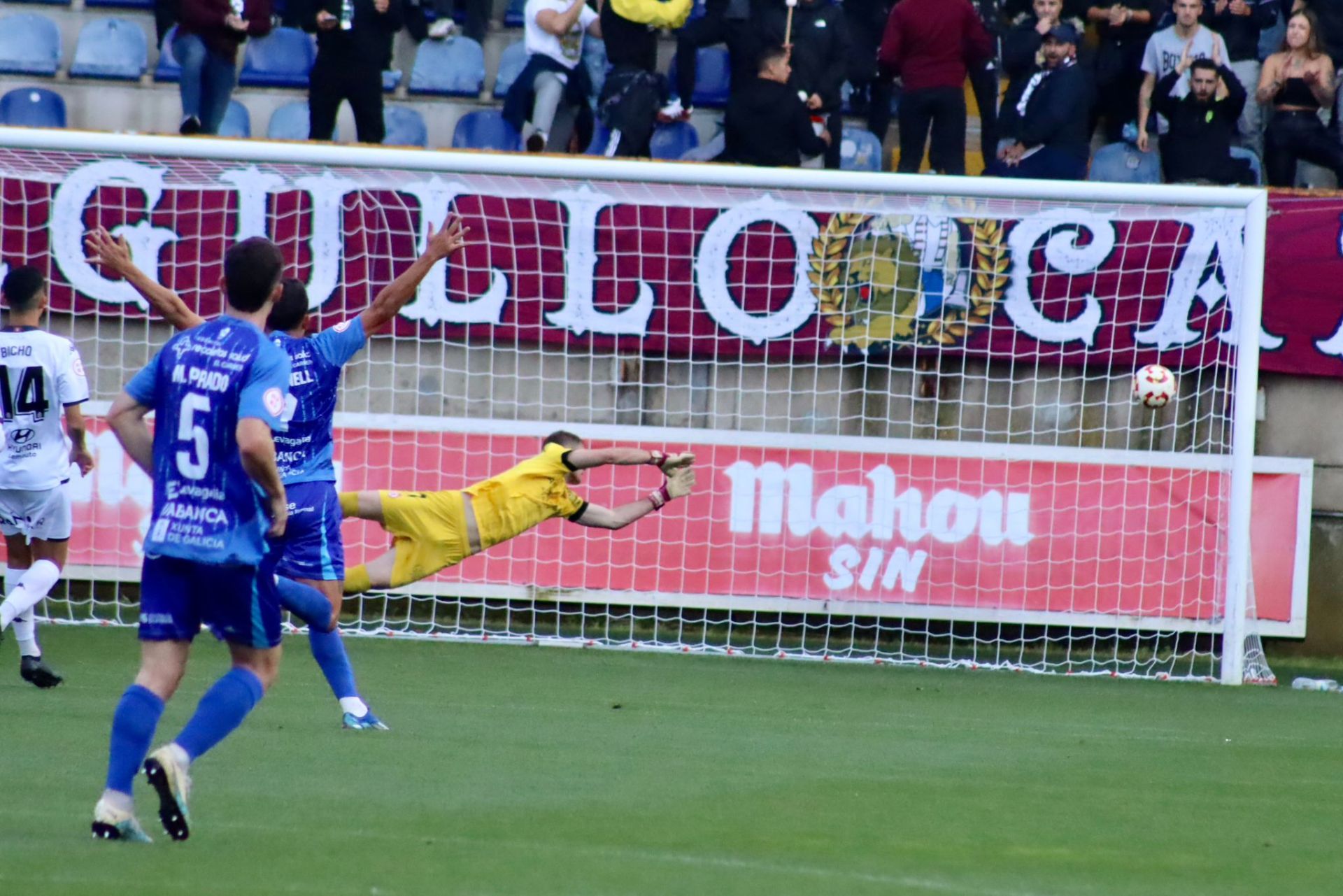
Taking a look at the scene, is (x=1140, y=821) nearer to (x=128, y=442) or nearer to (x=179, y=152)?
(x=128, y=442)

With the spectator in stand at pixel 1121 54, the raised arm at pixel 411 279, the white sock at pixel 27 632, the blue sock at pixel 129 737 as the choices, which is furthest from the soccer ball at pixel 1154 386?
the blue sock at pixel 129 737

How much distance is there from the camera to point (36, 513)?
29.1ft

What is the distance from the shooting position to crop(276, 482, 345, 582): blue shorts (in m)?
7.23

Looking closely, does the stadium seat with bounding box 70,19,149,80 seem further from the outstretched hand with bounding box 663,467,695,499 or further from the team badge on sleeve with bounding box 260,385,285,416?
the team badge on sleeve with bounding box 260,385,285,416

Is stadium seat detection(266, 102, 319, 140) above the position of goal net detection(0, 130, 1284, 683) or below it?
above

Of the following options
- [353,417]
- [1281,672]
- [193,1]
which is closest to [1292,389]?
[1281,672]

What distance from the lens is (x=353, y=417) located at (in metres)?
12.0

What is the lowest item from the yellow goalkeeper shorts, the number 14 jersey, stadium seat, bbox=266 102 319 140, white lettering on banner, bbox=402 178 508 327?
the yellow goalkeeper shorts

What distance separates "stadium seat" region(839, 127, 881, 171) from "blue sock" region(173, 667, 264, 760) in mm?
9335

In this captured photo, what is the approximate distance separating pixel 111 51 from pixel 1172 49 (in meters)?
8.49

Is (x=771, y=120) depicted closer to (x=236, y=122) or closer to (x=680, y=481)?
(x=680, y=481)

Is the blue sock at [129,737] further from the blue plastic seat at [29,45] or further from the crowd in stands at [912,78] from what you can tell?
the blue plastic seat at [29,45]

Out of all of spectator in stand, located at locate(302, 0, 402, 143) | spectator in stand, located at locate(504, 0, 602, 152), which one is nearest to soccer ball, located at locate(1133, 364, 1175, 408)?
spectator in stand, located at locate(504, 0, 602, 152)

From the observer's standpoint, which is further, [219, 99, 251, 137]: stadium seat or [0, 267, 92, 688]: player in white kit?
[219, 99, 251, 137]: stadium seat
